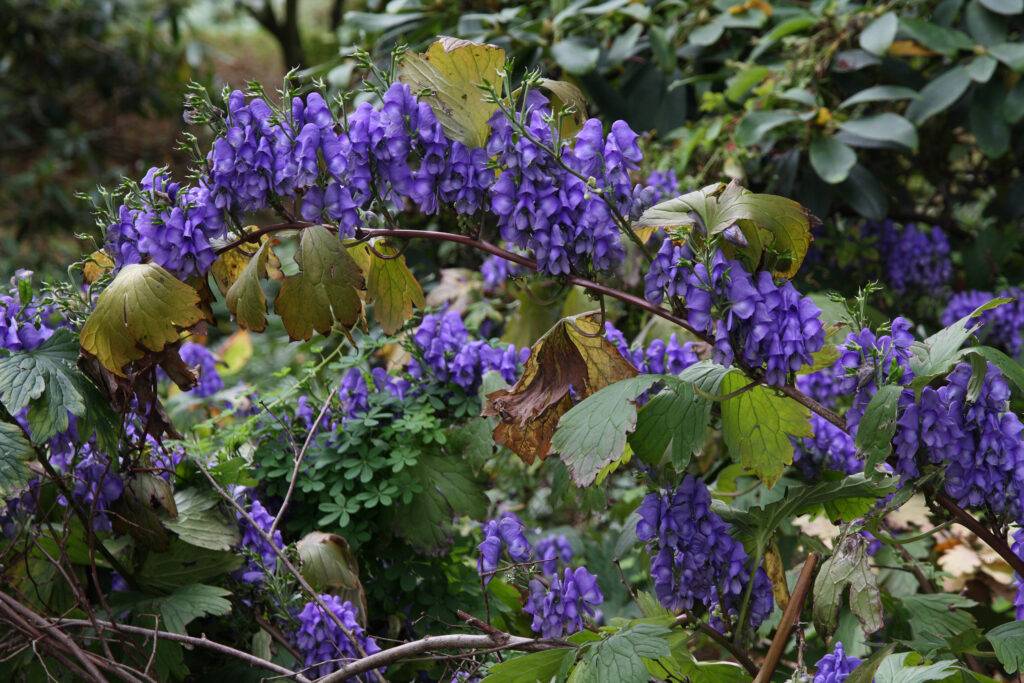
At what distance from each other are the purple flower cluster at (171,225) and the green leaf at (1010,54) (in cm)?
220

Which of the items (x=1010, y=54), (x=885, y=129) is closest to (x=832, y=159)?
(x=885, y=129)

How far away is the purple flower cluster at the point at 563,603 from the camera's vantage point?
159 centimetres

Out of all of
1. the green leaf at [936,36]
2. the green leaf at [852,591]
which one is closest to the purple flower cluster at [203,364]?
the green leaf at [852,591]

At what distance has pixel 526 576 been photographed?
5.26 feet

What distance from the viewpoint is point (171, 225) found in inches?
60.9

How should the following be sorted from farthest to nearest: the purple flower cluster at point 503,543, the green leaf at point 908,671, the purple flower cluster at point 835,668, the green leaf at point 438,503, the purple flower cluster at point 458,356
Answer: the purple flower cluster at point 458,356, the green leaf at point 438,503, the purple flower cluster at point 503,543, the purple flower cluster at point 835,668, the green leaf at point 908,671

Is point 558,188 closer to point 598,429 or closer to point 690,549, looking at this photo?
point 598,429

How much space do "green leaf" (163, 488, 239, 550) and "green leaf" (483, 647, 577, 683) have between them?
64 cm

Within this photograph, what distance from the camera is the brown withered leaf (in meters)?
1.57

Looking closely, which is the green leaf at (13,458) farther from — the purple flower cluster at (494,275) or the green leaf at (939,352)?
the purple flower cluster at (494,275)

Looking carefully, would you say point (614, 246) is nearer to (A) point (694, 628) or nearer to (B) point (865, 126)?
(A) point (694, 628)

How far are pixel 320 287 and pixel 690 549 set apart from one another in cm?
65

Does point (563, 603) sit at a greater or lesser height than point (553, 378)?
lesser

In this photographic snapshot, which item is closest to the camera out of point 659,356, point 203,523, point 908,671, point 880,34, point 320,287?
point 908,671
